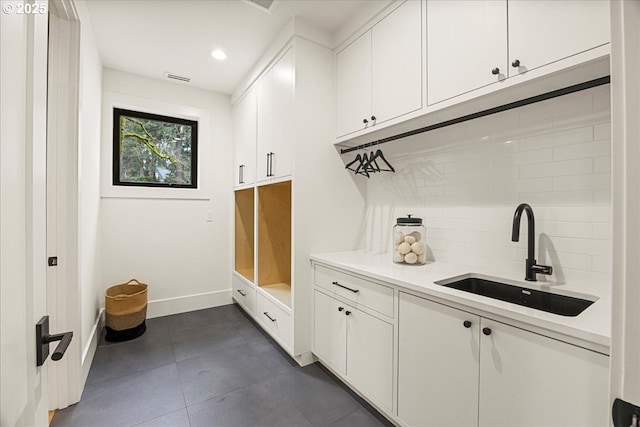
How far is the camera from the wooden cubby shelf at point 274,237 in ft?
9.30

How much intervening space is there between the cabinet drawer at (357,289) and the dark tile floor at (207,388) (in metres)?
0.63

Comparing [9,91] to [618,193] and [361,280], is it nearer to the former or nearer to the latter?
[618,193]

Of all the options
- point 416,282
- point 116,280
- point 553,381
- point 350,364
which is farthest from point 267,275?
point 553,381

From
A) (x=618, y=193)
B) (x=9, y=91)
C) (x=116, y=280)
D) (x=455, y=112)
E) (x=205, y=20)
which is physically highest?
(x=205, y=20)

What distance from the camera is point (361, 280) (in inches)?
68.2

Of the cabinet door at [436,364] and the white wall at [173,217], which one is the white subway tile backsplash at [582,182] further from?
the white wall at [173,217]

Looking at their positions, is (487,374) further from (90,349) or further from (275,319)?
(90,349)

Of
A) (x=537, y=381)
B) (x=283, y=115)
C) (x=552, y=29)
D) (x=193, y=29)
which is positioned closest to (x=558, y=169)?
(x=552, y=29)

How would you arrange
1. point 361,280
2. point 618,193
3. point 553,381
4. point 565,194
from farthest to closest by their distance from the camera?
1. point 361,280
2. point 565,194
3. point 553,381
4. point 618,193

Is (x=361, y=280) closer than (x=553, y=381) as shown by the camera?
No

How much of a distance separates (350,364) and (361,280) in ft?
1.80

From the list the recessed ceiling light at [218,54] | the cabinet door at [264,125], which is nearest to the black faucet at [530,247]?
the cabinet door at [264,125]

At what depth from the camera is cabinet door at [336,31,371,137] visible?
1.99 meters

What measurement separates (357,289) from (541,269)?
0.92m
